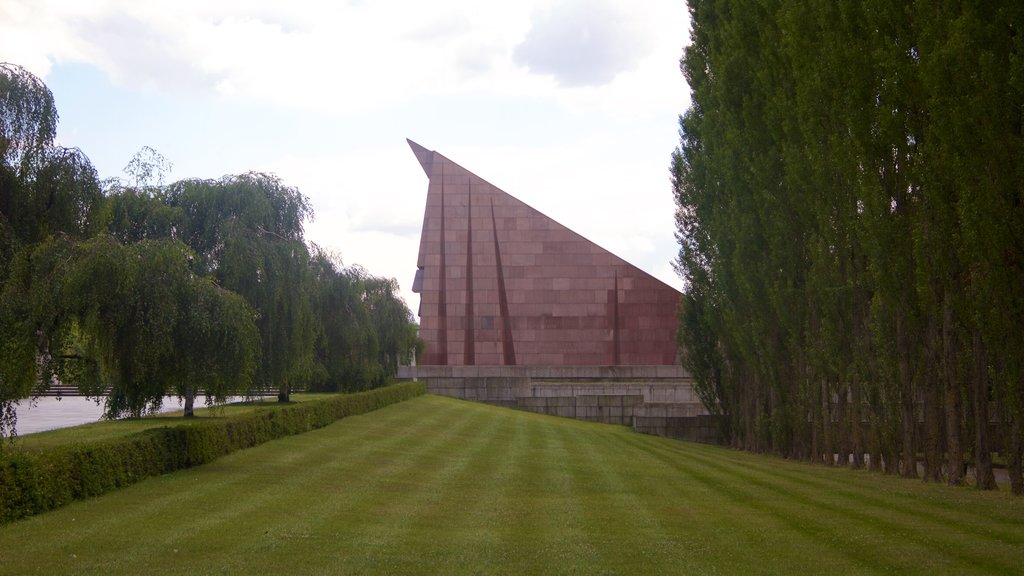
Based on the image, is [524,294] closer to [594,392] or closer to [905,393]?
[594,392]

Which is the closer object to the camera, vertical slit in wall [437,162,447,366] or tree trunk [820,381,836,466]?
tree trunk [820,381,836,466]

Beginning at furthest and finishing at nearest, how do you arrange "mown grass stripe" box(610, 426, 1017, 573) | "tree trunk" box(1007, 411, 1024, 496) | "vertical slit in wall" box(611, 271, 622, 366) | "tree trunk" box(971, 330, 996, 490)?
"vertical slit in wall" box(611, 271, 622, 366), "tree trunk" box(971, 330, 996, 490), "tree trunk" box(1007, 411, 1024, 496), "mown grass stripe" box(610, 426, 1017, 573)

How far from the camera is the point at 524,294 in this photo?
41.4 m

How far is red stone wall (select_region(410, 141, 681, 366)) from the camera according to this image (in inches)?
1618

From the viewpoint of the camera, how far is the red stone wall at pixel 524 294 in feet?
135

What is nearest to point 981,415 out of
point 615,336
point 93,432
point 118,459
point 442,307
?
point 118,459

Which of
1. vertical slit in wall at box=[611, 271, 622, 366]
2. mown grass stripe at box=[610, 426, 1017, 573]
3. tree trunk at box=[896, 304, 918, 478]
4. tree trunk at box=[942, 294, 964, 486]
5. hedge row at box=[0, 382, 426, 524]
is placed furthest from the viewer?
vertical slit in wall at box=[611, 271, 622, 366]

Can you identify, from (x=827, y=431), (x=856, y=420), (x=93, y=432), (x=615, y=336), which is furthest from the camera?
(x=615, y=336)

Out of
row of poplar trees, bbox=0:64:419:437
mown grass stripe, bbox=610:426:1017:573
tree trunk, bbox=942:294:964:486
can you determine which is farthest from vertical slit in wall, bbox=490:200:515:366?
tree trunk, bbox=942:294:964:486

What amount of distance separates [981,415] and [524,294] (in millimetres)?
28498

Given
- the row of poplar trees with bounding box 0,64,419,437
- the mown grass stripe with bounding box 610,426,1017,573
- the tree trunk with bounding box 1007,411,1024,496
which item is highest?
the row of poplar trees with bounding box 0,64,419,437

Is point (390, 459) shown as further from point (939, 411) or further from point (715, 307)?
point (715, 307)

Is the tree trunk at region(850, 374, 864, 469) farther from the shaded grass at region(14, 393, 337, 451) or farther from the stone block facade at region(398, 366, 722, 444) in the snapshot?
the shaded grass at region(14, 393, 337, 451)

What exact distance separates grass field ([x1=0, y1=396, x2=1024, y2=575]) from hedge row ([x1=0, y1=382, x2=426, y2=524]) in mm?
222
